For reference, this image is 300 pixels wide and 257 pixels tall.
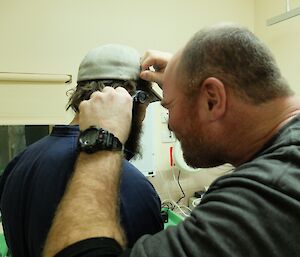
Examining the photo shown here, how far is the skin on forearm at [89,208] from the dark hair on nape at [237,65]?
10.8 inches

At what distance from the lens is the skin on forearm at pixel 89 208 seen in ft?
2.08

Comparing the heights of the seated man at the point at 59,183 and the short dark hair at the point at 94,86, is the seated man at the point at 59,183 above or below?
below

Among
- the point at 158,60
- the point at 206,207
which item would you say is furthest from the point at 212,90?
the point at 158,60

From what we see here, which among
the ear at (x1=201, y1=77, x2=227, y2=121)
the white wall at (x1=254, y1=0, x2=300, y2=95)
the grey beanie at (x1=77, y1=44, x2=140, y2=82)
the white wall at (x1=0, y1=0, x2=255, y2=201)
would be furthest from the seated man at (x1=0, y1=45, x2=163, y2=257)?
the white wall at (x1=254, y1=0, x2=300, y2=95)

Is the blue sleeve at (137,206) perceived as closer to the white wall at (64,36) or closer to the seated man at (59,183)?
the seated man at (59,183)

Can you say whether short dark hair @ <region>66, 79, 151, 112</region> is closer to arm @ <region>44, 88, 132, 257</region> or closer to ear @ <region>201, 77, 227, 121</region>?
arm @ <region>44, 88, 132, 257</region>

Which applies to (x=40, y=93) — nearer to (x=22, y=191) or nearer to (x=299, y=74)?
(x=22, y=191)

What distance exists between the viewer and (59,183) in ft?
2.80

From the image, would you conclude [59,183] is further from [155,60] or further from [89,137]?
[155,60]

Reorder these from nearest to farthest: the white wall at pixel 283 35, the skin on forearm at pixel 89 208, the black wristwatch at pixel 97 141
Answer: the skin on forearm at pixel 89 208 < the black wristwatch at pixel 97 141 < the white wall at pixel 283 35

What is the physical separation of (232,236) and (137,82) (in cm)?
71

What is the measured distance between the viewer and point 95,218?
65 centimetres

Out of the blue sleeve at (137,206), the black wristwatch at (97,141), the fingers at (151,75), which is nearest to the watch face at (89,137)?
the black wristwatch at (97,141)

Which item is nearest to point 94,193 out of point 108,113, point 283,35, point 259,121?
point 108,113
